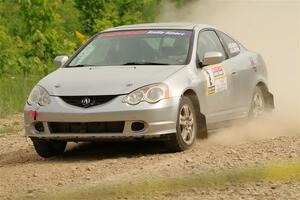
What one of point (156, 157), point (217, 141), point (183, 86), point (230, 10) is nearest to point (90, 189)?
point (156, 157)

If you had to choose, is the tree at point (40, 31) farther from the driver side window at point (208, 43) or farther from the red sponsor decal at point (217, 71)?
the red sponsor decal at point (217, 71)

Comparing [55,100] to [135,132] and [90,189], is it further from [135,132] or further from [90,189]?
[90,189]

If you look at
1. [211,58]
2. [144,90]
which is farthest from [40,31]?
[144,90]

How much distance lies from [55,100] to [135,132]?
98 cm

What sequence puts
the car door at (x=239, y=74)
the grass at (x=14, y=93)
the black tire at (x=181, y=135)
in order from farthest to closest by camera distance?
the grass at (x=14, y=93), the car door at (x=239, y=74), the black tire at (x=181, y=135)

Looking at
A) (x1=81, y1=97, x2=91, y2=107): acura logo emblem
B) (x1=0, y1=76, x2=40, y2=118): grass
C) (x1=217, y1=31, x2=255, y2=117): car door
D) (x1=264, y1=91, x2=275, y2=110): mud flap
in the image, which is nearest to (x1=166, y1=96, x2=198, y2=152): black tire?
(x1=81, y1=97, x2=91, y2=107): acura logo emblem

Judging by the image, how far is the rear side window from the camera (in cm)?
1185

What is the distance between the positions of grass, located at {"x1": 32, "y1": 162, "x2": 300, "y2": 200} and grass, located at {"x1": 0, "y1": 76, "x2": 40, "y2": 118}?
7.93m

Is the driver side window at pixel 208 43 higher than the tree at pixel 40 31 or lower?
higher

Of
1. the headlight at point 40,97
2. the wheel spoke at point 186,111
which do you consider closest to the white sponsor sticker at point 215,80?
the wheel spoke at point 186,111

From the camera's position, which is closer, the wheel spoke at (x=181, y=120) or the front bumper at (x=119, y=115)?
the front bumper at (x=119, y=115)

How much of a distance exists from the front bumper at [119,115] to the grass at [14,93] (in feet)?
19.9

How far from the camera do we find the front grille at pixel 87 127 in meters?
9.51

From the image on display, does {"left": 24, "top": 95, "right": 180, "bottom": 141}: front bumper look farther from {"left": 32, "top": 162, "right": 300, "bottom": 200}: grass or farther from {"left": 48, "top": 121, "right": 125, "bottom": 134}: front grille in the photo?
{"left": 32, "top": 162, "right": 300, "bottom": 200}: grass
